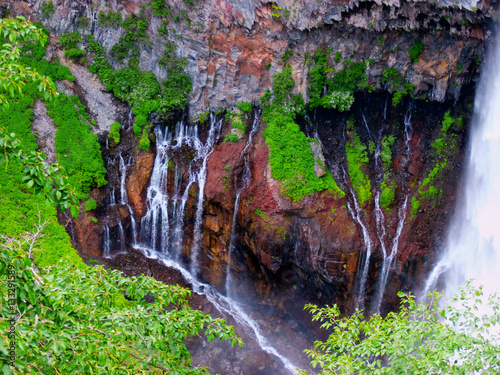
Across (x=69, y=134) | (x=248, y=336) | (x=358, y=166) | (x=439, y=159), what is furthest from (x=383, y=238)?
(x=69, y=134)

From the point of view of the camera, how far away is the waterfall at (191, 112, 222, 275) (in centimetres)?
1908

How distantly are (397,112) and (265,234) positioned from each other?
8.63m

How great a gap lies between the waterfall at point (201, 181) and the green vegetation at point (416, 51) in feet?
29.0

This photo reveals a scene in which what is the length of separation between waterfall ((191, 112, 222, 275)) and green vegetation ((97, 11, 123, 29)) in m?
6.66

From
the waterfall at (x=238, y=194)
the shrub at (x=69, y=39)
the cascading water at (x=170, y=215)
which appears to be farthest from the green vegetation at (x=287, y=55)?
the shrub at (x=69, y=39)

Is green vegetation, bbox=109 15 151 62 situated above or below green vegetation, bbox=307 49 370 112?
above

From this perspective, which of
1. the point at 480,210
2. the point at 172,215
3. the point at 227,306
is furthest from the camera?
the point at 172,215

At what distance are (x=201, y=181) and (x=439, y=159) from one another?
33.9 ft

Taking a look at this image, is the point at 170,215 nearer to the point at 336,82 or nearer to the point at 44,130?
the point at 44,130

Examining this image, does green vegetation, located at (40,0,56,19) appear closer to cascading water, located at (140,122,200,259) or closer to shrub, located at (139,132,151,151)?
shrub, located at (139,132,151,151)

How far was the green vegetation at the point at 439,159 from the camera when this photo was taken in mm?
17906

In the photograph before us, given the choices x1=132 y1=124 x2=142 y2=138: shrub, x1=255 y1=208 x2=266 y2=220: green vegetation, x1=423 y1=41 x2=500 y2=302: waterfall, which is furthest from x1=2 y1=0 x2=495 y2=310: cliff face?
x1=423 y1=41 x2=500 y2=302: waterfall

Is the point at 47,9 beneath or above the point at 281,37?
above

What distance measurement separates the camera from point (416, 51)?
60.2 feet
